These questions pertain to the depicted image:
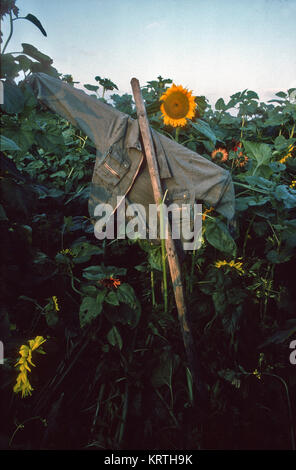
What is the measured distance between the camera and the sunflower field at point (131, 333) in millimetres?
1137

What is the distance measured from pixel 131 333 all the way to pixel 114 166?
945mm

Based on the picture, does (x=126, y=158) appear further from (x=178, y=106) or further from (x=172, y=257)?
(x=172, y=257)

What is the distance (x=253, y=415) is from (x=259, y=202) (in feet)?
3.56

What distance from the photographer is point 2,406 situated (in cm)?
123

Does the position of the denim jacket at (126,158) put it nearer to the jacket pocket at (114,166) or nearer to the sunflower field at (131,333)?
the jacket pocket at (114,166)

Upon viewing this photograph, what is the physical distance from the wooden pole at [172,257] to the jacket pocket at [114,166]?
155mm

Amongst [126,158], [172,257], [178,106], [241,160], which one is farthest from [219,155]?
[172,257]

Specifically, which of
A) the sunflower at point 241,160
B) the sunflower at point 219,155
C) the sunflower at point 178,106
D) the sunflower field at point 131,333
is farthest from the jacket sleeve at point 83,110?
the sunflower at point 241,160

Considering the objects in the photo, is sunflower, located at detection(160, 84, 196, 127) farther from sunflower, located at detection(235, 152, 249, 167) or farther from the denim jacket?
sunflower, located at detection(235, 152, 249, 167)

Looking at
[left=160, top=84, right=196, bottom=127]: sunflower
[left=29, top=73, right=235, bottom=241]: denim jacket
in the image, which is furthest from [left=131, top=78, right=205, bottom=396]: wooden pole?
[left=160, top=84, right=196, bottom=127]: sunflower

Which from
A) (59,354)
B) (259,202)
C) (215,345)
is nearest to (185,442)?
(215,345)

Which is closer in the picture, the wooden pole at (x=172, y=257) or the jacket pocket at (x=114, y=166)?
the wooden pole at (x=172, y=257)

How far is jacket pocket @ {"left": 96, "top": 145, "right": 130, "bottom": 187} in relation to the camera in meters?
1.52
